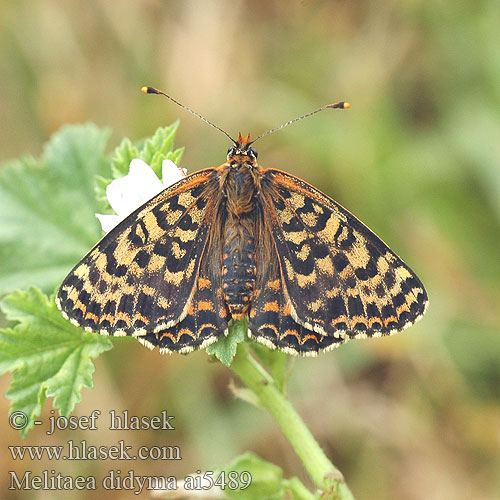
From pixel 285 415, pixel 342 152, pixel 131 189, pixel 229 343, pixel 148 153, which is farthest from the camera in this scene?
pixel 342 152

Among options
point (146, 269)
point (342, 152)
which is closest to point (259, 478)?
point (146, 269)

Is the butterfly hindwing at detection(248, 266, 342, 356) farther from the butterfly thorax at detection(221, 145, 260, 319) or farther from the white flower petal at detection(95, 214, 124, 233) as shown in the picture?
the white flower petal at detection(95, 214, 124, 233)

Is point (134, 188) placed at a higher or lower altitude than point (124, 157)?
lower

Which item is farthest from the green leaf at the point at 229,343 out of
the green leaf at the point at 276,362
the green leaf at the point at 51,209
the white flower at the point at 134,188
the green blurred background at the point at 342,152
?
the green blurred background at the point at 342,152

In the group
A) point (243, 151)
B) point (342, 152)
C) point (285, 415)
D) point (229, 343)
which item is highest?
point (342, 152)

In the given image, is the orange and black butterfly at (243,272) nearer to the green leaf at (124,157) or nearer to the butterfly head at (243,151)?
the butterfly head at (243,151)

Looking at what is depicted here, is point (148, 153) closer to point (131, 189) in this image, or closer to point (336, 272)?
point (131, 189)
